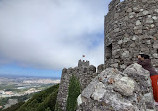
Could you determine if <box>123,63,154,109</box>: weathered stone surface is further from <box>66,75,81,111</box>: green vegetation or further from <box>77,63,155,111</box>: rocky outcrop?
<box>66,75,81,111</box>: green vegetation

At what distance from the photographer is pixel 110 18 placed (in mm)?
5062

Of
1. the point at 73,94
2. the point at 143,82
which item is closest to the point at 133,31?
the point at 143,82

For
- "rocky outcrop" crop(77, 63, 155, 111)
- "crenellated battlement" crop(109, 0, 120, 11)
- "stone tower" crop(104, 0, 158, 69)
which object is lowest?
"rocky outcrop" crop(77, 63, 155, 111)

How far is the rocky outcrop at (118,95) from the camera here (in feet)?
4.38

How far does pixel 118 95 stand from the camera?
4.65ft

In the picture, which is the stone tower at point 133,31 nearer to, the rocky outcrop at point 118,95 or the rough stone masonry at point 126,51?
the rough stone masonry at point 126,51

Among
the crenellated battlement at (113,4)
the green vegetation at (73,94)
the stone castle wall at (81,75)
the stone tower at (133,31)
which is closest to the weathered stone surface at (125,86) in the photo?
the stone tower at (133,31)

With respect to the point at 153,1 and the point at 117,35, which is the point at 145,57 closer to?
the point at 117,35

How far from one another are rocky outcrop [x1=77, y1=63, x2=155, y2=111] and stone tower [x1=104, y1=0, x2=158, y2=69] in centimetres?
241

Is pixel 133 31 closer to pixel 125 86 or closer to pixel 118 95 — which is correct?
pixel 125 86

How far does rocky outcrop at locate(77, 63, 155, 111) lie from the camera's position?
133 centimetres

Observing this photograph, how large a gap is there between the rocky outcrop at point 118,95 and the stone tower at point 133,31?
2415 mm

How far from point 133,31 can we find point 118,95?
3.49 m

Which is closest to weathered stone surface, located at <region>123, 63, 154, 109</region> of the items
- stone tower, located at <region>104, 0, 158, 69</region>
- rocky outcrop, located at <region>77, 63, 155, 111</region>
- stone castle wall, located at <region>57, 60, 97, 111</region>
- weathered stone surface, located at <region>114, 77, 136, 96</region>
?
rocky outcrop, located at <region>77, 63, 155, 111</region>
